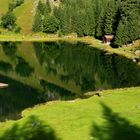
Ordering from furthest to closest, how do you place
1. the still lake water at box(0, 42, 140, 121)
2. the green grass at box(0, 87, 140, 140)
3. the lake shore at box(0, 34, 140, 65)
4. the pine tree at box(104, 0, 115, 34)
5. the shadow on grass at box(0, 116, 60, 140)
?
the pine tree at box(104, 0, 115, 34), the lake shore at box(0, 34, 140, 65), the still lake water at box(0, 42, 140, 121), the shadow on grass at box(0, 116, 60, 140), the green grass at box(0, 87, 140, 140)

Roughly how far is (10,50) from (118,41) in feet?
142

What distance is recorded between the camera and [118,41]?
161m

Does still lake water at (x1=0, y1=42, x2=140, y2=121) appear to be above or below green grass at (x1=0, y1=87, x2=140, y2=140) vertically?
below

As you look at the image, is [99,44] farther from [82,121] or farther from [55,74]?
[82,121]

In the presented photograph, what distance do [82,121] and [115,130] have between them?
7.39m

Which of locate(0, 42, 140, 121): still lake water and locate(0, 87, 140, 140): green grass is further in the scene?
locate(0, 42, 140, 121): still lake water

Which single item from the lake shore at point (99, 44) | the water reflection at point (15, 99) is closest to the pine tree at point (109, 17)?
the lake shore at point (99, 44)

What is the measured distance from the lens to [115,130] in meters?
53.1

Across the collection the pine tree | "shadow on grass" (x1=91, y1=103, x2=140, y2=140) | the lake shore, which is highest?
"shadow on grass" (x1=91, y1=103, x2=140, y2=140)

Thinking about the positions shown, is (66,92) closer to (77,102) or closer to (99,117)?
(77,102)

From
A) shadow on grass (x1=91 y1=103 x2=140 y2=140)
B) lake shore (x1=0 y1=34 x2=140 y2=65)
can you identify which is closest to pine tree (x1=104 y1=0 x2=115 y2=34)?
lake shore (x1=0 y1=34 x2=140 y2=65)

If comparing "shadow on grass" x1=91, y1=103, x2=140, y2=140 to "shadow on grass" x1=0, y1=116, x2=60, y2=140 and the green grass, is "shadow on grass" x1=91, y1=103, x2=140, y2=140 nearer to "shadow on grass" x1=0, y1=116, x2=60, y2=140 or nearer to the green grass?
the green grass

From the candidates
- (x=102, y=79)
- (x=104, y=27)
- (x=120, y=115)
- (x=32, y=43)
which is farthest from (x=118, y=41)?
(x=120, y=115)

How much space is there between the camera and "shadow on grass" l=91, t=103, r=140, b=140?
1980 inches
